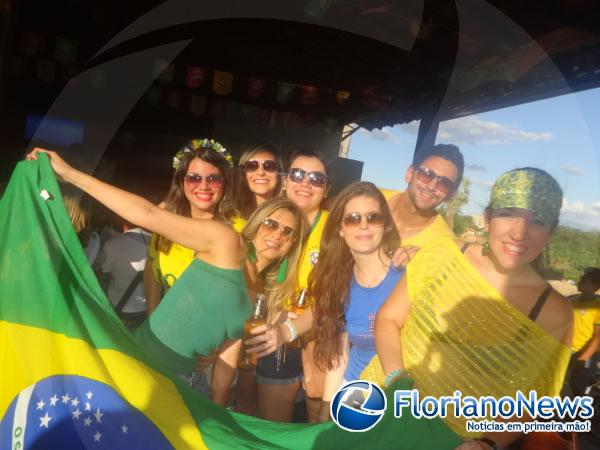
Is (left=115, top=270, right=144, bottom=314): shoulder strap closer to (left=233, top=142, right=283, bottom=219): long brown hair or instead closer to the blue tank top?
(left=233, top=142, right=283, bottom=219): long brown hair

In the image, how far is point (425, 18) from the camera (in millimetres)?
2494

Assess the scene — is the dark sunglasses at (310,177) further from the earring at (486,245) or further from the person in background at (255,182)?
the earring at (486,245)

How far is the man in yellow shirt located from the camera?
1.87 meters

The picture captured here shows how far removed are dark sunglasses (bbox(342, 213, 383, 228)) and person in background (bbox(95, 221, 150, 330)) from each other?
94 centimetres

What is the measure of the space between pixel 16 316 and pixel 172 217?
74cm

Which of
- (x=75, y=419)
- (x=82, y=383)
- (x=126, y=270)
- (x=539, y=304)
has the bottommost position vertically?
(x=75, y=419)

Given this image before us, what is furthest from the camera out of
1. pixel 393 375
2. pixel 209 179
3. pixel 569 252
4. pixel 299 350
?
pixel 299 350

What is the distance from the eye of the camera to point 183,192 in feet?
7.19

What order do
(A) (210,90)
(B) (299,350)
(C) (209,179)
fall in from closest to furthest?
(C) (209,179)
(B) (299,350)
(A) (210,90)

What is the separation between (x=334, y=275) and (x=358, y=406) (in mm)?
564

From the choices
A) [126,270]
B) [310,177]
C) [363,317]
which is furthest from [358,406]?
[126,270]

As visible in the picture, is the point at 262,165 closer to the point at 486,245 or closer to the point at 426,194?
the point at 426,194

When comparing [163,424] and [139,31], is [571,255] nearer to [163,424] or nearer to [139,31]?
[163,424]

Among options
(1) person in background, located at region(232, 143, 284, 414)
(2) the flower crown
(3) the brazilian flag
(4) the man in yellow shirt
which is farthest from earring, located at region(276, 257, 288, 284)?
(4) the man in yellow shirt
